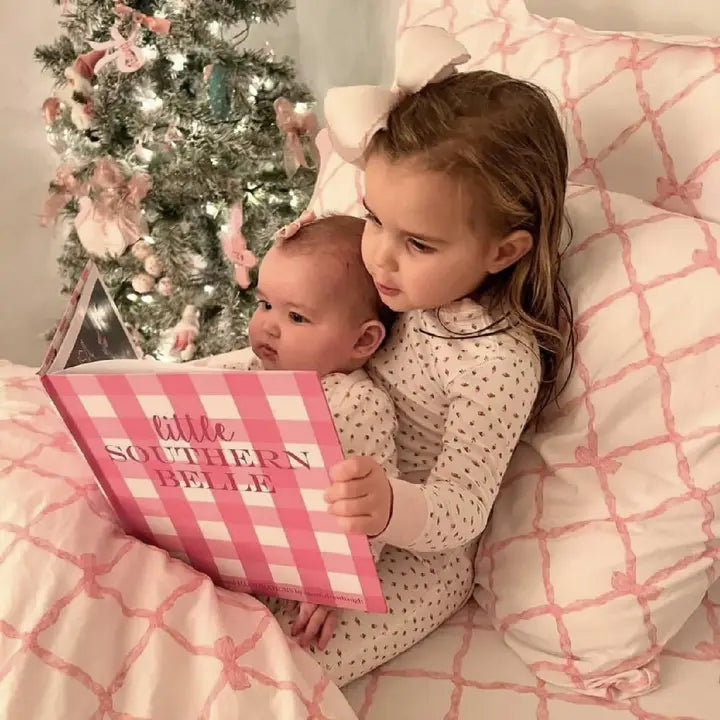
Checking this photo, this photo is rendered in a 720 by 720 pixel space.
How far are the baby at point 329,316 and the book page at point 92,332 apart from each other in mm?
165

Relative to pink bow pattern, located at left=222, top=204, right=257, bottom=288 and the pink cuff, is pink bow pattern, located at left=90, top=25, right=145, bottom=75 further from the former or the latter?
the pink cuff

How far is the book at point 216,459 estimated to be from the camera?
2.29ft

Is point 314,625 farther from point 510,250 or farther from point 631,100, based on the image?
point 631,100

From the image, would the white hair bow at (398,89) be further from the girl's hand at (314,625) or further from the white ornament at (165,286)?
the white ornament at (165,286)

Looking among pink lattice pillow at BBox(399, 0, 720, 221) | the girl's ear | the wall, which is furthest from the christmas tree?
the girl's ear

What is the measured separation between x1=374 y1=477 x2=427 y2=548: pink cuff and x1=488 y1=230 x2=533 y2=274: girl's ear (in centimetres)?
26

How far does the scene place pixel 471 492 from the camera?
0.83 meters

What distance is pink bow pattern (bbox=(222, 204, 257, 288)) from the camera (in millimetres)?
1666

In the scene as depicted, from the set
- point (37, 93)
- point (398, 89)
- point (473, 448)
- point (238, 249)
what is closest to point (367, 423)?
point (473, 448)

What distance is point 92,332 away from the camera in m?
0.84

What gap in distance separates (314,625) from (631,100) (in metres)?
0.68

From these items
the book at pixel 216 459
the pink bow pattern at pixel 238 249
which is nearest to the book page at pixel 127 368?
the book at pixel 216 459

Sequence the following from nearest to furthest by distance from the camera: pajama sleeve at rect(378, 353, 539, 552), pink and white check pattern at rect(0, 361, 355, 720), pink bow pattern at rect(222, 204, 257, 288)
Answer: pink and white check pattern at rect(0, 361, 355, 720), pajama sleeve at rect(378, 353, 539, 552), pink bow pattern at rect(222, 204, 257, 288)

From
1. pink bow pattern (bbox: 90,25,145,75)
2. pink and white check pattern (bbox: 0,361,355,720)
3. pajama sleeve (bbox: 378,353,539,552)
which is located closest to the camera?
pink and white check pattern (bbox: 0,361,355,720)
